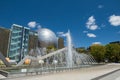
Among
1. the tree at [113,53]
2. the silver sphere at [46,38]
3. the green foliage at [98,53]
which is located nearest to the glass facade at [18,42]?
the silver sphere at [46,38]

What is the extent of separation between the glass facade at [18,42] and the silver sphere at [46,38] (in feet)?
46.5

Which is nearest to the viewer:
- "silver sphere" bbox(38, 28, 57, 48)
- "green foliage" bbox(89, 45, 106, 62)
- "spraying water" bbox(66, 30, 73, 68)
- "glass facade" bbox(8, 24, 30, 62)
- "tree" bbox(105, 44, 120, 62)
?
"spraying water" bbox(66, 30, 73, 68)

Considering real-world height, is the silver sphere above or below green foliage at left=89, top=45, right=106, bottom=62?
above

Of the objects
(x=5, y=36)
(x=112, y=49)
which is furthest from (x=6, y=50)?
(x=112, y=49)

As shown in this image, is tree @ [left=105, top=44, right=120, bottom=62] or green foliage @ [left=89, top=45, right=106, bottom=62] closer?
green foliage @ [left=89, top=45, right=106, bottom=62]

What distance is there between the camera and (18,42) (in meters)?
63.2

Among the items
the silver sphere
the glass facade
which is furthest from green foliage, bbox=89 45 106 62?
the glass facade

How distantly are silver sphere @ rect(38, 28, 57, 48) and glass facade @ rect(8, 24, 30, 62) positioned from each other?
14.2 meters

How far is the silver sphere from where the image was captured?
80.1 m

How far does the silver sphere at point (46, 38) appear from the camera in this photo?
263 feet

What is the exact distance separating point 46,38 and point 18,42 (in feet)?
Answer: 69.5

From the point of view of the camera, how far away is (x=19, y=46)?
209 ft

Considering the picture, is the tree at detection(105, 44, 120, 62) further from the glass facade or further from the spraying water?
the spraying water

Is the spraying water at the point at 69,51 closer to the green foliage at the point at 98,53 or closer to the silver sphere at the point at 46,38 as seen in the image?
the green foliage at the point at 98,53
